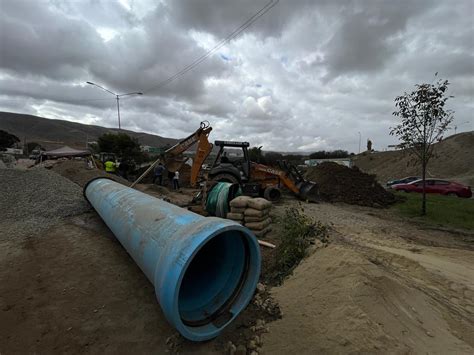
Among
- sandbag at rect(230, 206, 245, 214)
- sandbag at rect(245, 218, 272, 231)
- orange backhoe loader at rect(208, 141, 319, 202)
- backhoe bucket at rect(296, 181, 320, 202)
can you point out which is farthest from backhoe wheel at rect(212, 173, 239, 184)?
sandbag at rect(245, 218, 272, 231)

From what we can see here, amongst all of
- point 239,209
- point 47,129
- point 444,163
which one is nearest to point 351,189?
point 239,209

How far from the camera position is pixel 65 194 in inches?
420

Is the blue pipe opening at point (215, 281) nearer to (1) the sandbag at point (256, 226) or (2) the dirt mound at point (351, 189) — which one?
(1) the sandbag at point (256, 226)

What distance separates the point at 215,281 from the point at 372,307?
5.61ft

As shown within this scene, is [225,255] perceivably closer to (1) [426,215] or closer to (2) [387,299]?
(2) [387,299]

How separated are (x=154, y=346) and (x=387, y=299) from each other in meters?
2.51

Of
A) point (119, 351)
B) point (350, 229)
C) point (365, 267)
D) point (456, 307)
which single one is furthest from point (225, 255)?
point (350, 229)

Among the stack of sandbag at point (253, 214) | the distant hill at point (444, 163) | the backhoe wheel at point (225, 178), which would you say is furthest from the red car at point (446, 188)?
the stack of sandbag at point (253, 214)

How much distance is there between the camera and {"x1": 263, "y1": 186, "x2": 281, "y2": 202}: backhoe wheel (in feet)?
40.1

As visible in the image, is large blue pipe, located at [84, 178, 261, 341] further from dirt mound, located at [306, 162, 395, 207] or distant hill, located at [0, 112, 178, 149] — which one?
distant hill, located at [0, 112, 178, 149]

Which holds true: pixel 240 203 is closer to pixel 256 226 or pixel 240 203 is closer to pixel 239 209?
pixel 239 209

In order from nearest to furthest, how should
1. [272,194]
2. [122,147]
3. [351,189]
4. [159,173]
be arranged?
[272,194] < [351,189] < [159,173] < [122,147]

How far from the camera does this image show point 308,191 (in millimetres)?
13484

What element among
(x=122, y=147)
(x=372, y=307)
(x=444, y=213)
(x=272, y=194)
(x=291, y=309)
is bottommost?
(x=444, y=213)
